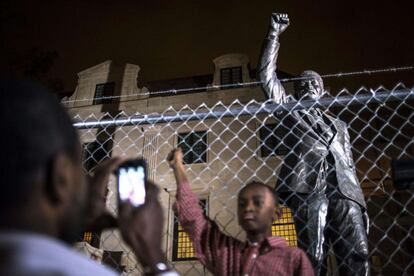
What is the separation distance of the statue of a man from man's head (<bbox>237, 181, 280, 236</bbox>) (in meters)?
0.99

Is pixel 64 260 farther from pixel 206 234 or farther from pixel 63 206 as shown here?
pixel 206 234

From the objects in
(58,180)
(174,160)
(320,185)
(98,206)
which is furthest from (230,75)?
(58,180)

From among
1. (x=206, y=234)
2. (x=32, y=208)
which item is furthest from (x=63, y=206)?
(x=206, y=234)

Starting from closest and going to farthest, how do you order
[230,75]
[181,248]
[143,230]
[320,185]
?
1. [143,230]
2. [320,185]
3. [181,248]
4. [230,75]

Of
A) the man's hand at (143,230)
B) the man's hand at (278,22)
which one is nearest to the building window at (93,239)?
the man's hand at (278,22)

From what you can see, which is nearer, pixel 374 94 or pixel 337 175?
pixel 374 94

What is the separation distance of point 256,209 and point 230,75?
2037 centimetres

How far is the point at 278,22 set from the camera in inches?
163

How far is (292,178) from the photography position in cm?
362

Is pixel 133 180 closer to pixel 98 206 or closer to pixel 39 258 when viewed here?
pixel 98 206

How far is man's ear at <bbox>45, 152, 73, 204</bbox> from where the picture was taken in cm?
87

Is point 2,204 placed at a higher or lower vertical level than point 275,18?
lower

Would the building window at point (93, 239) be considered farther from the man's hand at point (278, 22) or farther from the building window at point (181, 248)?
the man's hand at point (278, 22)

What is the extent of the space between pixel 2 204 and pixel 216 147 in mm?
17335
